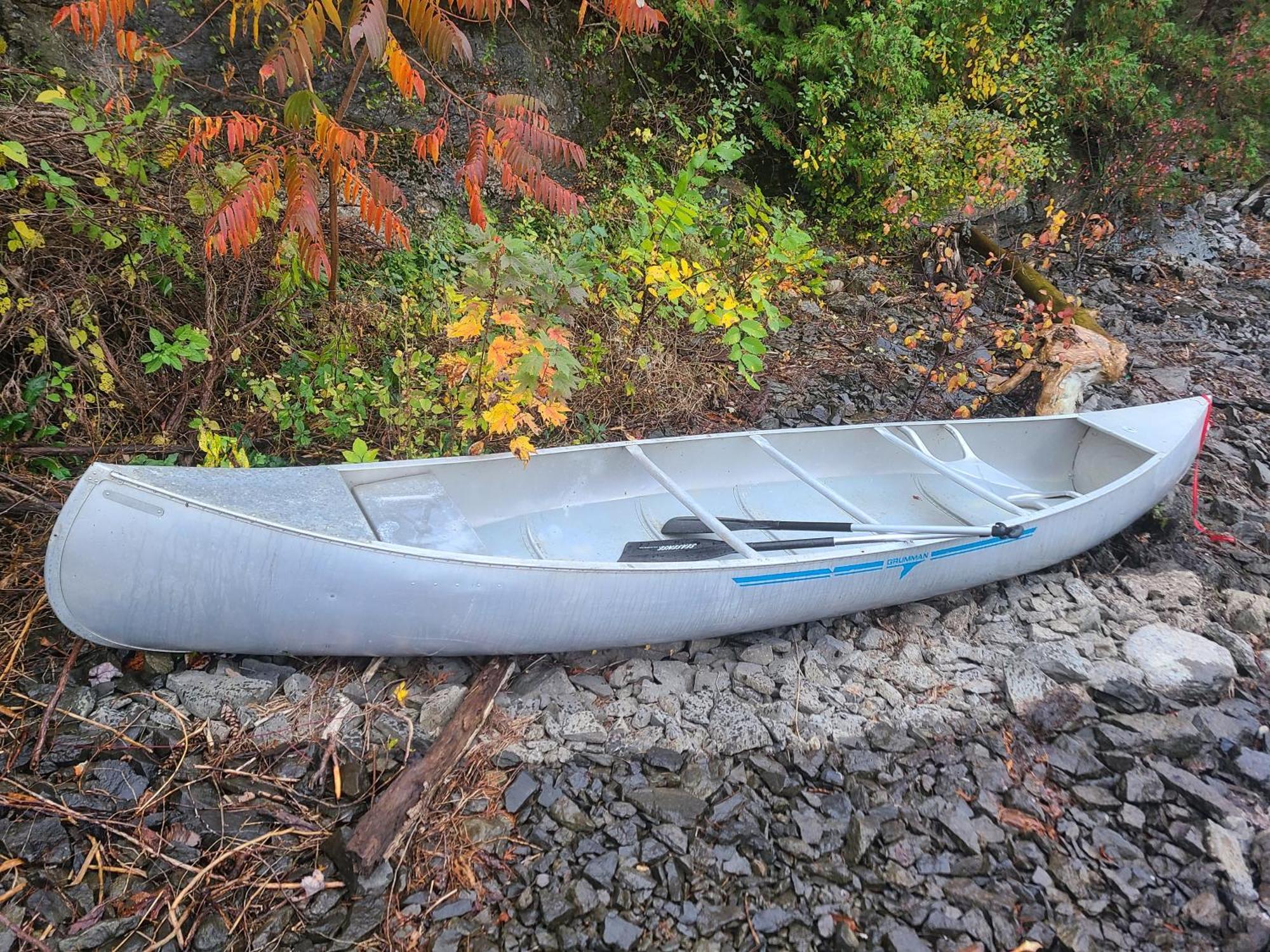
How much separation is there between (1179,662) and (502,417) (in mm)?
3353

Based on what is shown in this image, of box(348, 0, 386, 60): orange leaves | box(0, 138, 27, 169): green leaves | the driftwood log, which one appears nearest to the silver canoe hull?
the driftwood log

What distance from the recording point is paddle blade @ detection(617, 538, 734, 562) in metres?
3.61

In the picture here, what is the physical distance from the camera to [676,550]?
144 inches

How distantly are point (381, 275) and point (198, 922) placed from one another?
3.62m

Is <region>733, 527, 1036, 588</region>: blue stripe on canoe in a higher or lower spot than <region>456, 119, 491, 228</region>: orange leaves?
lower

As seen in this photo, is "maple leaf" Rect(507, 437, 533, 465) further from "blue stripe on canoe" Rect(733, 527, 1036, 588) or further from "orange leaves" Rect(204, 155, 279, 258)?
"orange leaves" Rect(204, 155, 279, 258)

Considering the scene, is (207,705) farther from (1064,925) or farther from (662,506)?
(1064,925)

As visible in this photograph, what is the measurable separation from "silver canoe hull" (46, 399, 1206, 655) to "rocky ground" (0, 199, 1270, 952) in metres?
0.23

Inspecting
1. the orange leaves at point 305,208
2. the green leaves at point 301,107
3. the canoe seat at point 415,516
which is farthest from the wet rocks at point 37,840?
the green leaves at point 301,107

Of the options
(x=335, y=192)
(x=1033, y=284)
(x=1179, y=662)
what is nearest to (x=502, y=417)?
(x=335, y=192)

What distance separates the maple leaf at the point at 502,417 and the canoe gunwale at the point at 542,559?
0.31 m

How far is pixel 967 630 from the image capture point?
3.77 metres

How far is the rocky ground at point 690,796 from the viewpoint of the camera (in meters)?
2.31

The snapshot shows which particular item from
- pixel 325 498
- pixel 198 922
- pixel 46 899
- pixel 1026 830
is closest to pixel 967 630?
pixel 1026 830
